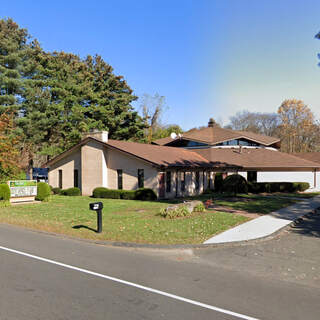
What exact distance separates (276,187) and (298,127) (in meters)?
36.1

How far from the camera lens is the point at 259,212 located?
58.2 ft

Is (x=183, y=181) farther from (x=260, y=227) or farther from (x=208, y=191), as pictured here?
(x=260, y=227)

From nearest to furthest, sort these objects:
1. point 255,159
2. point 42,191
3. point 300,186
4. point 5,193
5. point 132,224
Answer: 1. point 132,224
2. point 5,193
3. point 42,191
4. point 300,186
5. point 255,159

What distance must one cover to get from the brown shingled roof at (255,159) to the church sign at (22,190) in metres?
18.9

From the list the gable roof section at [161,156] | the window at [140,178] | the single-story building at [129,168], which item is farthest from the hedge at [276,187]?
the window at [140,178]

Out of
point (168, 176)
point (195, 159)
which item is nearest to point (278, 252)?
point (168, 176)

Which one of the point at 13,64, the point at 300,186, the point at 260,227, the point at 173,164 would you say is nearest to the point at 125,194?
the point at 173,164

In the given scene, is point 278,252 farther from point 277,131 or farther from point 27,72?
point 277,131

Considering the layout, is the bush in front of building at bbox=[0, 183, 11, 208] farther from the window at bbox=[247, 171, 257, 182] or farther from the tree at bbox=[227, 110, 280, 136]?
the tree at bbox=[227, 110, 280, 136]

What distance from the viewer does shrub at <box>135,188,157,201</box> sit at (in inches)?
993

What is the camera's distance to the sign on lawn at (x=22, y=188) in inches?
866

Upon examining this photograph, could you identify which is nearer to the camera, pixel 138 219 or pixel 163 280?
pixel 163 280

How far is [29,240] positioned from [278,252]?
8.55 metres

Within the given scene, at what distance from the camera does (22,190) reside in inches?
887
